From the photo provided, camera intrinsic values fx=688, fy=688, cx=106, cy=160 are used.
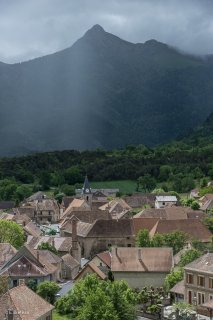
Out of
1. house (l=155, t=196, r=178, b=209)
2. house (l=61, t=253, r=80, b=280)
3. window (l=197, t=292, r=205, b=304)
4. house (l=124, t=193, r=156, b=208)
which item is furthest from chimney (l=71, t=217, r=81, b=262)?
house (l=124, t=193, r=156, b=208)

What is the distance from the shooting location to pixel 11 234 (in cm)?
8169

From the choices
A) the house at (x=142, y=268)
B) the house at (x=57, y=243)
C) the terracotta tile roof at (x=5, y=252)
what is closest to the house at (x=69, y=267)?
the house at (x=57, y=243)

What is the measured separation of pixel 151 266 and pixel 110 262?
4.42 m

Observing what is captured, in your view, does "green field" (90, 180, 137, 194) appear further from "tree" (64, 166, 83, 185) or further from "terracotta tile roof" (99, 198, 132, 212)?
"terracotta tile roof" (99, 198, 132, 212)

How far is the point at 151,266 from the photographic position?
67.9 metres

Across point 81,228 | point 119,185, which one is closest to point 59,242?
point 81,228

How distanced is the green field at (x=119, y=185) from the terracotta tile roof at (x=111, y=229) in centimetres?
9100

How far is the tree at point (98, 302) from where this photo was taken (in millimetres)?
50438

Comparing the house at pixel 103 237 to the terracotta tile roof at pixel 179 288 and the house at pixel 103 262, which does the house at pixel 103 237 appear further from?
the terracotta tile roof at pixel 179 288

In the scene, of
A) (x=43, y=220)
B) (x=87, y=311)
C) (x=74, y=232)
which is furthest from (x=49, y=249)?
(x=43, y=220)

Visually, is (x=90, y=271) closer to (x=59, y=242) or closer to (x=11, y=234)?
(x=11, y=234)

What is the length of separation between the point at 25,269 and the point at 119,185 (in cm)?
12258

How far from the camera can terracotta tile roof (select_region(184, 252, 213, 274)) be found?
5797 cm

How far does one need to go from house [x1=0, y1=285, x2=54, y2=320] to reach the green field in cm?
13304
